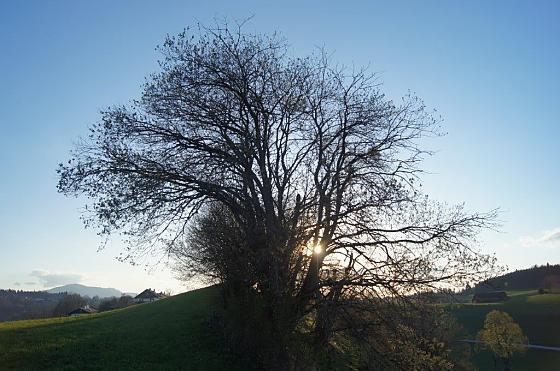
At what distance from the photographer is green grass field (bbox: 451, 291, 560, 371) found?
6266 centimetres

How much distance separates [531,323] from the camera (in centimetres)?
7994

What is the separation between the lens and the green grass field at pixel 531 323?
6266 centimetres

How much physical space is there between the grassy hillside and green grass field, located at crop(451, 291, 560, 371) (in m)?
45.6

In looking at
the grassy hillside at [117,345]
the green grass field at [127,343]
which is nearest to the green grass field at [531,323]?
the green grass field at [127,343]

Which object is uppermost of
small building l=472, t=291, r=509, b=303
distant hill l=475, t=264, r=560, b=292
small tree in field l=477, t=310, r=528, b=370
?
distant hill l=475, t=264, r=560, b=292

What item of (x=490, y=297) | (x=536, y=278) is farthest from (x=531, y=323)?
(x=536, y=278)

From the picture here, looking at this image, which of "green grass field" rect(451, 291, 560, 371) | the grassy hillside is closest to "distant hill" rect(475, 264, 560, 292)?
"green grass field" rect(451, 291, 560, 371)

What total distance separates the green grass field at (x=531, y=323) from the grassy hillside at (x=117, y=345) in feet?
150

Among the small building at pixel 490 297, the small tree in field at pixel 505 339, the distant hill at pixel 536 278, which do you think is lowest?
the small tree in field at pixel 505 339

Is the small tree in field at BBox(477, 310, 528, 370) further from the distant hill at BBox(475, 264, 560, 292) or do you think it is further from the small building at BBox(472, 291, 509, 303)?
the distant hill at BBox(475, 264, 560, 292)

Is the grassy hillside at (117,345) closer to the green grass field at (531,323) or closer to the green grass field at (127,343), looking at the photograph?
the green grass field at (127,343)

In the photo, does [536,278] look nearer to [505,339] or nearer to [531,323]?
[531,323]

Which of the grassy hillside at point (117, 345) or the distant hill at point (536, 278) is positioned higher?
the distant hill at point (536, 278)

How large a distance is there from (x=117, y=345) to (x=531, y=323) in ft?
255
